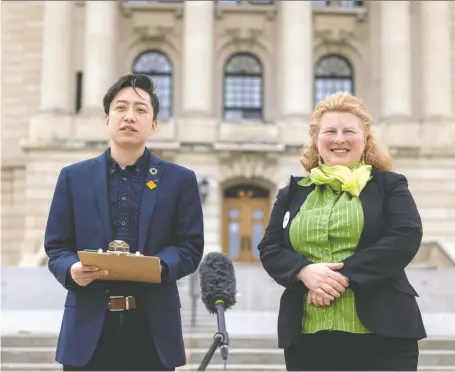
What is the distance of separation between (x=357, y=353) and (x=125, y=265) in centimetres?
146

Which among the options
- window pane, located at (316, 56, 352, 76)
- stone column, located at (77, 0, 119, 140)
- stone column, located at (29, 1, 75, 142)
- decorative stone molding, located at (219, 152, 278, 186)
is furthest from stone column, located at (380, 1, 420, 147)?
stone column, located at (29, 1, 75, 142)

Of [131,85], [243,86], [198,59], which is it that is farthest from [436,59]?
[131,85]

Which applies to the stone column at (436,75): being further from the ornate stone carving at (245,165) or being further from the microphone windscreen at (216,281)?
the microphone windscreen at (216,281)

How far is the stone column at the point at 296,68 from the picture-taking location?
28.2 meters

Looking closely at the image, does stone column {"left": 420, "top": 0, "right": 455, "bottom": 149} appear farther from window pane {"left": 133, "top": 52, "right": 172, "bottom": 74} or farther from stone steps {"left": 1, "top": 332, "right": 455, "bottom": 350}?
stone steps {"left": 1, "top": 332, "right": 455, "bottom": 350}

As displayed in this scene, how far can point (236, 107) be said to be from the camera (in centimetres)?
3203

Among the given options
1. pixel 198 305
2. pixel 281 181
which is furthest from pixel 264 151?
pixel 198 305

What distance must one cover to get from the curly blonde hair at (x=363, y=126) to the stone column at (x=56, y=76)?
2422cm

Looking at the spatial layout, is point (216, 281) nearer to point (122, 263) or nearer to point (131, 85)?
point (122, 263)

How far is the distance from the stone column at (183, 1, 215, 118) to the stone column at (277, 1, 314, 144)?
305 cm

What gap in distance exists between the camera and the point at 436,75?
29.1m

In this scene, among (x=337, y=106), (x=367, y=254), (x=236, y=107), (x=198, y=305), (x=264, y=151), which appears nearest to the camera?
(x=367, y=254)

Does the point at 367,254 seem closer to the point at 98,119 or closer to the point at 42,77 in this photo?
the point at 98,119

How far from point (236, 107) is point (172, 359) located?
→ 28.1m
